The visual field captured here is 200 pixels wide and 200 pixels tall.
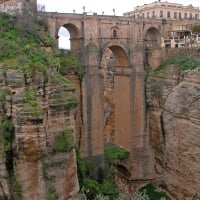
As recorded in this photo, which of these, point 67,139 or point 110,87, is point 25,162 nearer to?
point 67,139

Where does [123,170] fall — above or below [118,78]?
below

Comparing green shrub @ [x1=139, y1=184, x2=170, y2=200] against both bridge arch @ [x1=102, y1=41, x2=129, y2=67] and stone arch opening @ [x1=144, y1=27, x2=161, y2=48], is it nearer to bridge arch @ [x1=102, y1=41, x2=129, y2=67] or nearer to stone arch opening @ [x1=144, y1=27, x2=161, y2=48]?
bridge arch @ [x1=102, y1=41, x2=129, y2=67]

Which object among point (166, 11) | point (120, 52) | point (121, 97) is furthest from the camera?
point (166, 11)

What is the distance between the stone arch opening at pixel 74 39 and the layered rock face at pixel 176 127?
20.7ft

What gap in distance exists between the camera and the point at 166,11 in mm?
40500

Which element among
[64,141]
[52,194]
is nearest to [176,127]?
[64,141]

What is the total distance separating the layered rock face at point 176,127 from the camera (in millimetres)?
23156

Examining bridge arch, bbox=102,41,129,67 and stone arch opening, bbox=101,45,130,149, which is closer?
bridge arch, bbox=102,41,129,67

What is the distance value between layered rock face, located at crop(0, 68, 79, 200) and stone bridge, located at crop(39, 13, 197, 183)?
9448mm

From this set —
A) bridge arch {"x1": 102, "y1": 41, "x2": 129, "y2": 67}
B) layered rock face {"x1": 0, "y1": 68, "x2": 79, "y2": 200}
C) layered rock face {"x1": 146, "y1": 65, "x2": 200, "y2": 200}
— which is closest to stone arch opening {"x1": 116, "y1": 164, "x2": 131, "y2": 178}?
layered rock face {"x1": 146, "y1": 65, "x2": 200, "y2": 200}

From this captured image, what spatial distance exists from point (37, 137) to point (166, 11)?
103ft

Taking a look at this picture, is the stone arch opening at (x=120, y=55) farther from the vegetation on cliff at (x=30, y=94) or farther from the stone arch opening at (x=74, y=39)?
the vegetation on cliff at (x=30, y=94)

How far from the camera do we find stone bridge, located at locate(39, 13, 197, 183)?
79.5ft

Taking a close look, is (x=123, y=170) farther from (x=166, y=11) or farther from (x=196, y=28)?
(x=166, y=11)
